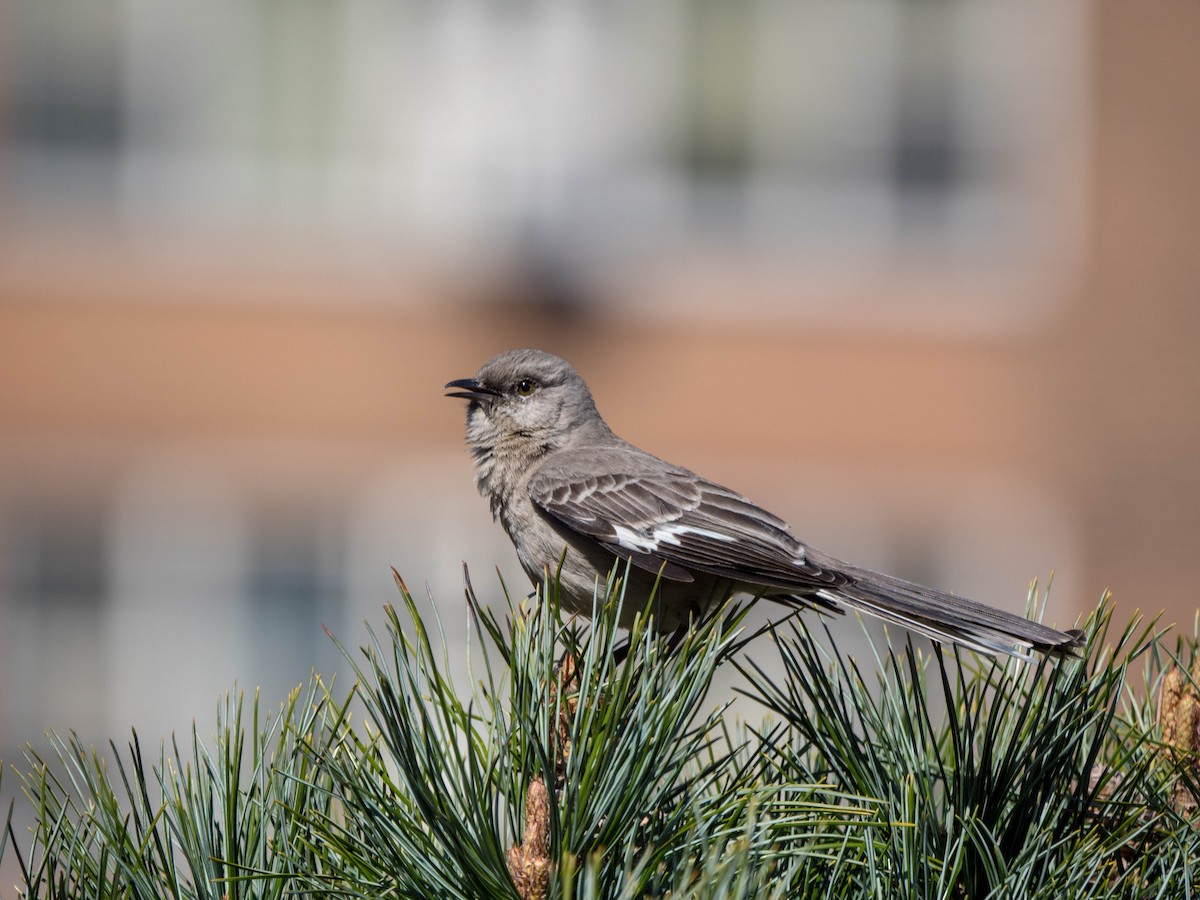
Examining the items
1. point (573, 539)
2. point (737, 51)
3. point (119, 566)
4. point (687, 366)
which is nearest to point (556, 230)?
point (687, 366)

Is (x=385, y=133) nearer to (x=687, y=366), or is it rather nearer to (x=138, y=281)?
(x=138, y=281)

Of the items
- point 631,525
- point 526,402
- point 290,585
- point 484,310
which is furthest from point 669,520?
point 290,585

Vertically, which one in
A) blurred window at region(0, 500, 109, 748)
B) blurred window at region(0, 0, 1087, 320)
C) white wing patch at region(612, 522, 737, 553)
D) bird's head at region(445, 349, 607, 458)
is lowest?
blurred window at region(0, 500, 109, 748)

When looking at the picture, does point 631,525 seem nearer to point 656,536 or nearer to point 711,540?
point 656,536

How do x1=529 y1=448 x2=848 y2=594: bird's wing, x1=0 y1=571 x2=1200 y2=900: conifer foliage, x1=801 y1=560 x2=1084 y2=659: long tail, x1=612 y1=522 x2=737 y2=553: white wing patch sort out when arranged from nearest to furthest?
x1=0 y1=571 x2=1200 y2=900: conifer foliage → x1=801 y1=560 x2=1084 y2=659: long tail → x1=529 y1=448 x2=848 y2=594: bird's wing → x1=612 y1=522 x2=737 y2=553: white wing patch

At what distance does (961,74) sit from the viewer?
941 centimetres

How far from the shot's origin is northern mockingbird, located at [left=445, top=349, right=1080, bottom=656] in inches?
106

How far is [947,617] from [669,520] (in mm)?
920

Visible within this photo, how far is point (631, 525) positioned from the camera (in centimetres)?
317

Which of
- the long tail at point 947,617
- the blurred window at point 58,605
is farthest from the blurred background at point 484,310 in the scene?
the long tail at point 947,617

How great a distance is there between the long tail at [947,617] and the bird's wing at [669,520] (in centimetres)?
6

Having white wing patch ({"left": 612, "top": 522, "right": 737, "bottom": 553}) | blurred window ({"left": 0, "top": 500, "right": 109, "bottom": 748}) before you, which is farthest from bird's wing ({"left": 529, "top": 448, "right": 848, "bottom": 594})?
blurred window ({"left": 0, "top": 500, "right": 109, "bottom": 748})

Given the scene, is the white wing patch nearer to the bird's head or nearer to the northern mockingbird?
the northern mockingbird

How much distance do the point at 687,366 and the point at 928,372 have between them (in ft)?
5.25
